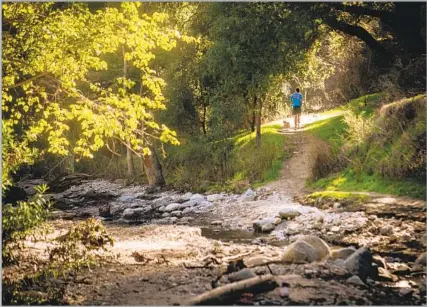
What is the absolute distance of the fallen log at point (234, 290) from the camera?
6.90 meters

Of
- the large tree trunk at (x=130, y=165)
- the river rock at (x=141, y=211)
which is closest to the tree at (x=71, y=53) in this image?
the river rock at (x=141, y=211)

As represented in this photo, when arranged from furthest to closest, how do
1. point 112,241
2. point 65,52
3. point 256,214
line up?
point 256,214 → point 112,241 → point 65,52

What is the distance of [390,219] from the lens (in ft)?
38.4

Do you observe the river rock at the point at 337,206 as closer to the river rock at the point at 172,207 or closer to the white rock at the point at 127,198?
the river rock at the point at 172,207

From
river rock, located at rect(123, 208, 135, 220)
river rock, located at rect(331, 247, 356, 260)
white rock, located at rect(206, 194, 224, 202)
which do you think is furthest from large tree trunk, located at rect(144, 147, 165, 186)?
river rock, located at rect(331, 247, 356, 260)

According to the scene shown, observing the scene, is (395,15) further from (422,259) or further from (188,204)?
(422,259)

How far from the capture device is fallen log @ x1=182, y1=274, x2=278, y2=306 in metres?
6.90

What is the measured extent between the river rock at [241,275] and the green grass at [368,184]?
281 inches

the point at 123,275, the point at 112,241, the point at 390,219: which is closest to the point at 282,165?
the point at 390,219

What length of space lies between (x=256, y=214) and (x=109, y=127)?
7.62 m

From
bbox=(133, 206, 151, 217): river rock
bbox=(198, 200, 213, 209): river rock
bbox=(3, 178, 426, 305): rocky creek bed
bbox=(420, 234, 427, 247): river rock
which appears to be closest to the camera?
bbox=(3, 178, 426, 305): rocky creek bed

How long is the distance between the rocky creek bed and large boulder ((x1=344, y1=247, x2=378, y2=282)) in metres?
0.02

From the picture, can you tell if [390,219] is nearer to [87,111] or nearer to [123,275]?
[123,275]

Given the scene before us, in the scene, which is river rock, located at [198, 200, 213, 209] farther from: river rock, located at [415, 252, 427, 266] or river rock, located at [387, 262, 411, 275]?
river rock, located at [415, 252, 427, 266]
